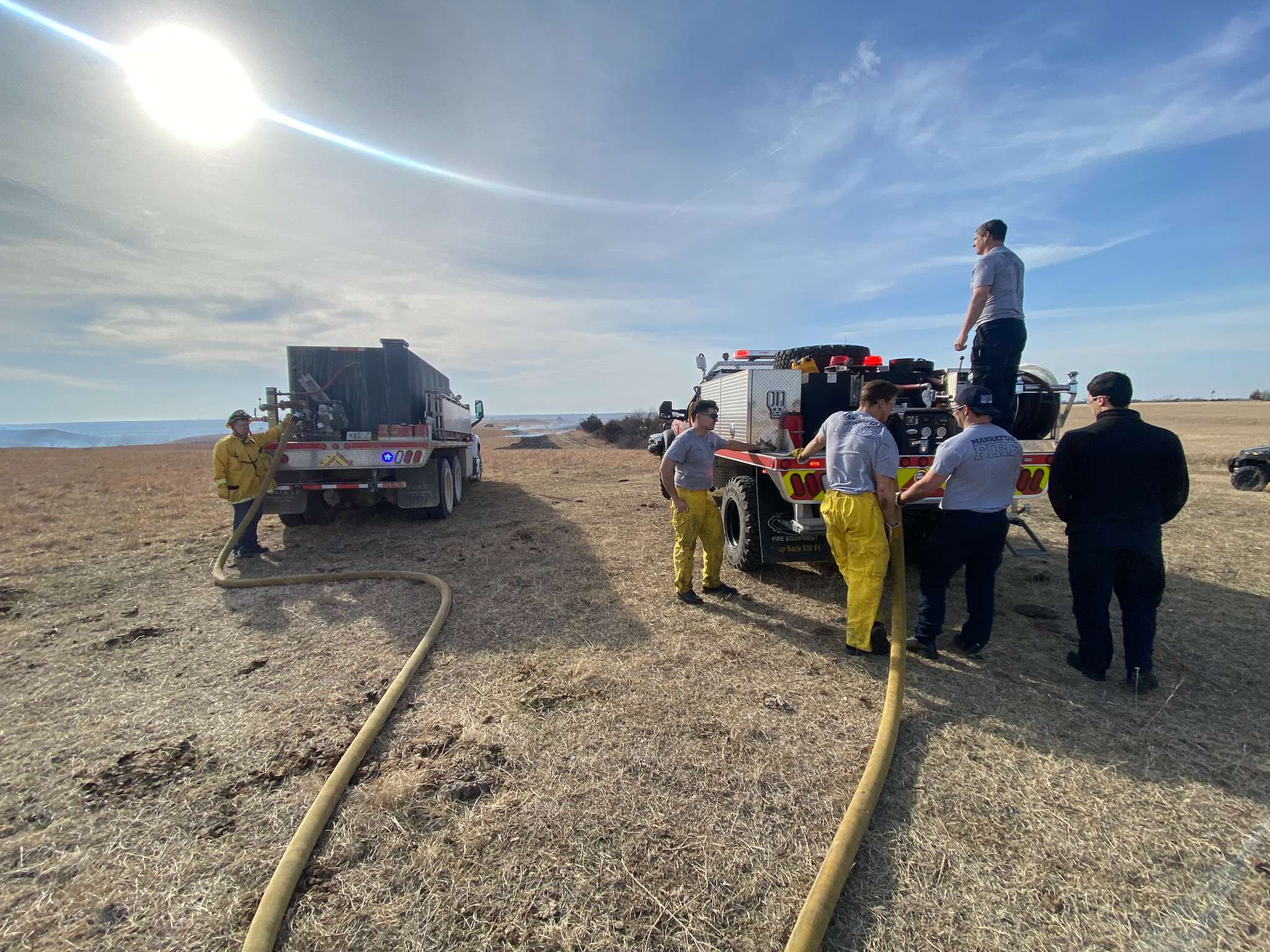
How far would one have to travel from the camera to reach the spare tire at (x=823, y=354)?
547 cm

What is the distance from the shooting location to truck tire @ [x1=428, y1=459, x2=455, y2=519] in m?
8.20

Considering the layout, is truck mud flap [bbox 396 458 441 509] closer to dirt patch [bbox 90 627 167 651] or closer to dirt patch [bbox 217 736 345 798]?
dirt patch [bbox 90 627 167 651]

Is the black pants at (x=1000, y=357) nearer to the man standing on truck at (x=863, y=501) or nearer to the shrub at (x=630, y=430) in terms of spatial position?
the man standing on truck at (x=863, y=501)

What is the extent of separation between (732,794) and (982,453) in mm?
2494

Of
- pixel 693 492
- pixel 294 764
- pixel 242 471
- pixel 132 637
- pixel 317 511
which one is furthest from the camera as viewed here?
pixel 317 511

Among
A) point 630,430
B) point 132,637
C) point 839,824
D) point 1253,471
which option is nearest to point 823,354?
point 839,824

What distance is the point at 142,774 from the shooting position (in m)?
2.54

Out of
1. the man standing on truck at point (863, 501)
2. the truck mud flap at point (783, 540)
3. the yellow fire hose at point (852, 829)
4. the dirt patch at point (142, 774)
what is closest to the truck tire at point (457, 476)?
the truck mud flap at point (783, 540)

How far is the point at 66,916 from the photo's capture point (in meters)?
1.82

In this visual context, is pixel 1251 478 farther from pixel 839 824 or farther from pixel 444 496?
pixel 444 496

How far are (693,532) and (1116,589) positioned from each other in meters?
2.79

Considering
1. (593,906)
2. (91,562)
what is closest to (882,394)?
(593,906)

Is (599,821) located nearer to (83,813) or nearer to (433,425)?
(83,813)

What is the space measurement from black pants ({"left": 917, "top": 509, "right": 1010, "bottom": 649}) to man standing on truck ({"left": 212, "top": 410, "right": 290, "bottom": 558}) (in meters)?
6.74
